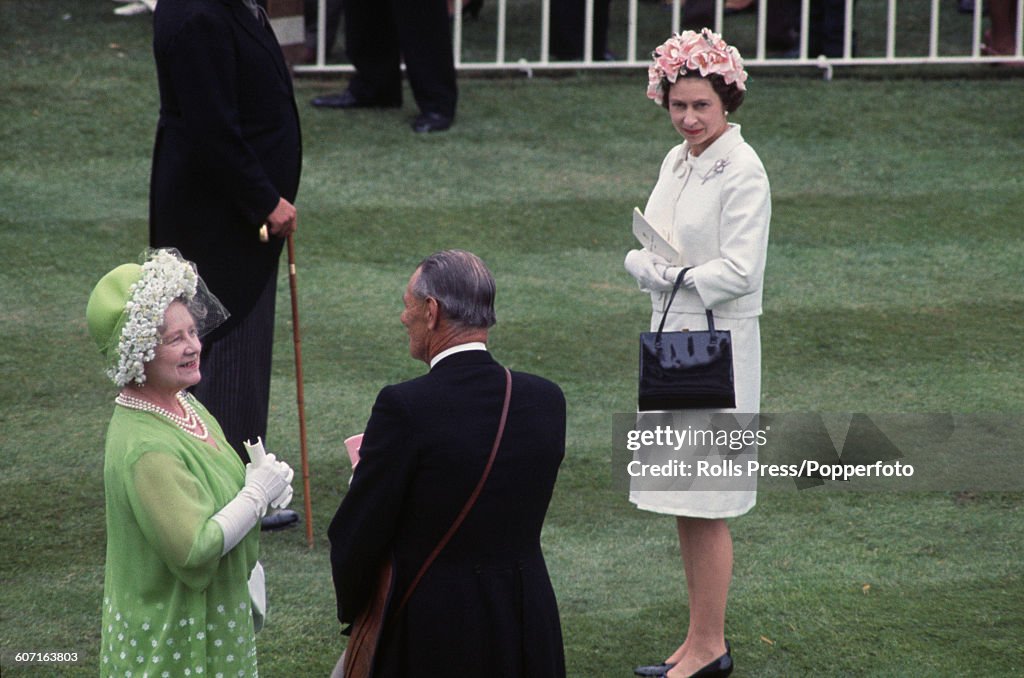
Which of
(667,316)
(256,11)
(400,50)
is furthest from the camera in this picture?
(400,50)

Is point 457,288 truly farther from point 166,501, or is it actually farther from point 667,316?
point 667,316

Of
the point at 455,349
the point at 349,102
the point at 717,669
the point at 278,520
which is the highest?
the point at 349,102

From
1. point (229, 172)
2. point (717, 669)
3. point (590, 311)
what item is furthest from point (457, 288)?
point (590, 311)

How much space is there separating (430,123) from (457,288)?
7.60 metres

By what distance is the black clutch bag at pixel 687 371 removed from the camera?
4633 mm

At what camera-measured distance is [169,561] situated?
3.43m

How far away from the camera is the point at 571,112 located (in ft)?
37.2

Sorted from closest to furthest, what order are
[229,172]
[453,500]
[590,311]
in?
[453,500]
[229,172]
[590,311]

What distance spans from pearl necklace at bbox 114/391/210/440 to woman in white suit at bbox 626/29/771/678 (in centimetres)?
165

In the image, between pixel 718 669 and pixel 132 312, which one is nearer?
pixel 132 312

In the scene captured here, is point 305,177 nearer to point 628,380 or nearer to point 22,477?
point 628,380

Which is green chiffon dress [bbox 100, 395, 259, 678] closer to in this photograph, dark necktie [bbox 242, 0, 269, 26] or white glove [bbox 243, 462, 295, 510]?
white glove [bbox 243, 462, 295, 510]

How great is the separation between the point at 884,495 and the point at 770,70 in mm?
6684

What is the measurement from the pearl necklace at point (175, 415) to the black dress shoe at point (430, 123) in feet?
24.1
